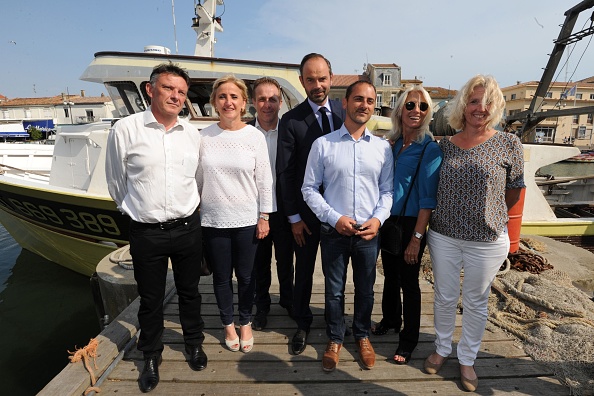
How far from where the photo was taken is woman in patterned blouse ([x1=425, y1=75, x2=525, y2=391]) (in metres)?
1.99

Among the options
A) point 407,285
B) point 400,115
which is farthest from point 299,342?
point 400,115

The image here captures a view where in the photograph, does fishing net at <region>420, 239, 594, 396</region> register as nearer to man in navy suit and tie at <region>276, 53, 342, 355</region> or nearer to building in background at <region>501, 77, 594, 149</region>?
man in navy suit and tie at <region>276, 53, 342, 355</region>

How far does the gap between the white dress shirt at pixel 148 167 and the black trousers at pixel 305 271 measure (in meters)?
0.89

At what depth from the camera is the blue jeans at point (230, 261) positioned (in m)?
2.40

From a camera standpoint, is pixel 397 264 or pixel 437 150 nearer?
pixel 437 150

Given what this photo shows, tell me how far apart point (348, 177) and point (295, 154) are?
0.45m

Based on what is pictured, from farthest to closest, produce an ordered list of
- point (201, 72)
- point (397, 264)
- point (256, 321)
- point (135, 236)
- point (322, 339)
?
point (201, 72) → point (256, 321) → point (322, 339) → point (397, 264) → point (135, 236)

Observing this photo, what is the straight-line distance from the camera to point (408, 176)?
2275mm

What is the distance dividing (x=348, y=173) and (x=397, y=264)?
2.70ft

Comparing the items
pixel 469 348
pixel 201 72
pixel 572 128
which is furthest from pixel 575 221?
pixel 572 128

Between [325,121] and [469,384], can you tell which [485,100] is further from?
[469,384]

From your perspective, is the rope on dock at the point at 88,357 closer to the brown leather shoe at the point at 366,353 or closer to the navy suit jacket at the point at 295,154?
the navy suit jacket at the point at 295,154

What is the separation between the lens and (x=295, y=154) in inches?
95.0

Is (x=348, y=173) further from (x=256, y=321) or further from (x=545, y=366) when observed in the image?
(x=545, y=366)
